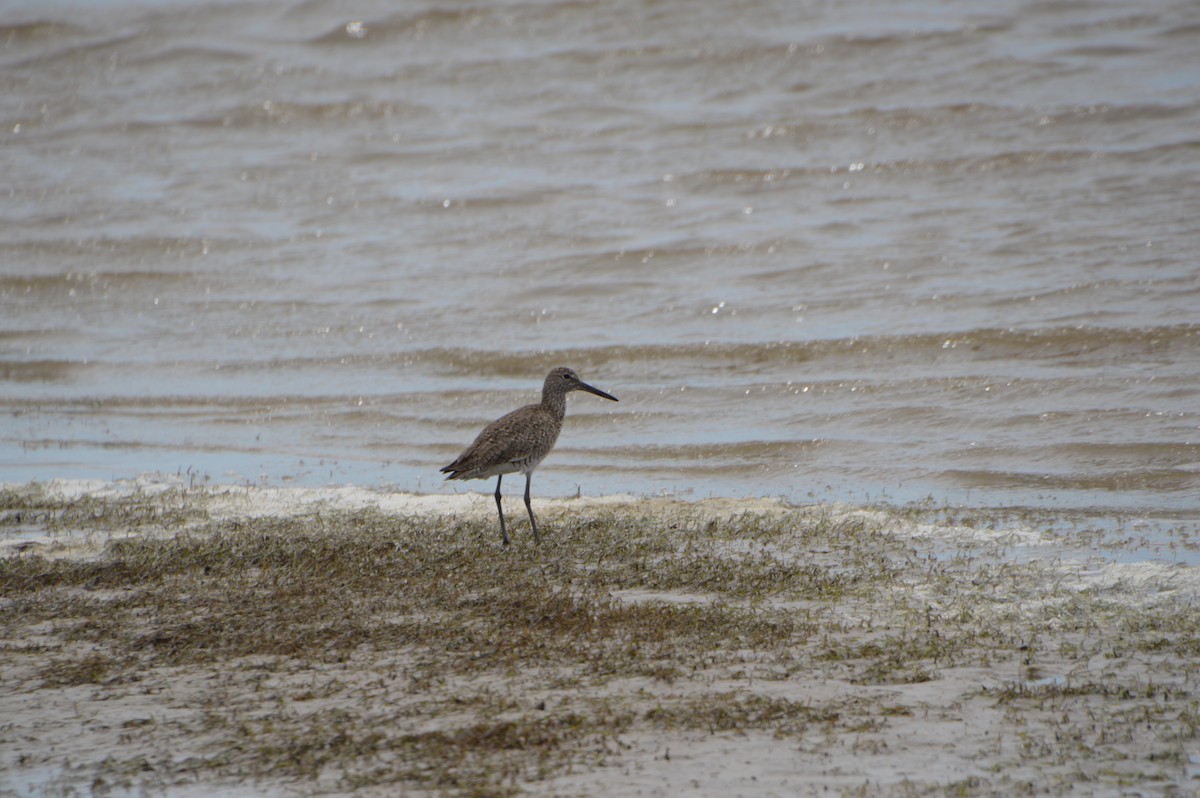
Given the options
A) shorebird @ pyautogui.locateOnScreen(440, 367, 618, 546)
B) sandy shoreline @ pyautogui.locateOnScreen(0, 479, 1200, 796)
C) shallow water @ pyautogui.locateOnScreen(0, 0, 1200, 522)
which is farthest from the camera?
shallow water @ pyautogui.locateOnScreen(0, 0, 1200, 522)

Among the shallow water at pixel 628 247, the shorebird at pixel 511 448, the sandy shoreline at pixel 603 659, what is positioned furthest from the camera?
the shallow water at pixel 628 247

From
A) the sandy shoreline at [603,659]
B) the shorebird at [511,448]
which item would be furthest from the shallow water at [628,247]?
the sandy shoreline at [603,659]

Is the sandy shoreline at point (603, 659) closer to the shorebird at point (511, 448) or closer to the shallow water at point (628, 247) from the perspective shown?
the shorebird at point (511, 448)

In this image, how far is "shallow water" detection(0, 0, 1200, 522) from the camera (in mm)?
9422

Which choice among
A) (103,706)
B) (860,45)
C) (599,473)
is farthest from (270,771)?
(860,45)

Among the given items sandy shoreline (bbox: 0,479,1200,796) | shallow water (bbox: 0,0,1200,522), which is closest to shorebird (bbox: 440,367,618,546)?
sandy shoreline (bbox: 0,479,1200,796)

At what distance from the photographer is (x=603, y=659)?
4887mm

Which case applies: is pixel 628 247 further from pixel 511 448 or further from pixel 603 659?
pixel 603 659

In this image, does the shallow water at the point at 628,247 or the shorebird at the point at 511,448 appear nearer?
the shorebird at the point at 511,448

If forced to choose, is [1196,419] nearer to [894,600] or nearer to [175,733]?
[894,600]

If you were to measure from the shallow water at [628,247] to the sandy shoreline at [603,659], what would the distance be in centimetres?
163

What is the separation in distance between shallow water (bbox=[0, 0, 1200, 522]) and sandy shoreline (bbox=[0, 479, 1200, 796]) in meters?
1.63

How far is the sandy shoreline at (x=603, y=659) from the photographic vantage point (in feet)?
13.2

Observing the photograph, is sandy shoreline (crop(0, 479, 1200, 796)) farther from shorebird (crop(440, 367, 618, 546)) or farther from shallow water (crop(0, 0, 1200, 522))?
shallow water (crop(0, 0, 1200, 522))
